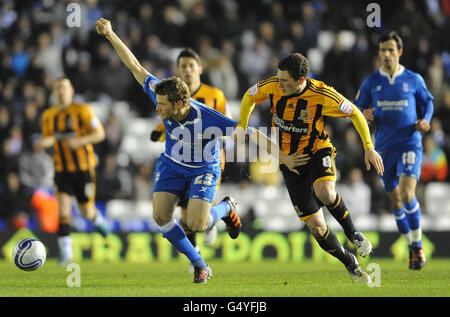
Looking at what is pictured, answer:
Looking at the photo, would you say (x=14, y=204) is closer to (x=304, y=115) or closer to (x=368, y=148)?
(x=304, y=115)

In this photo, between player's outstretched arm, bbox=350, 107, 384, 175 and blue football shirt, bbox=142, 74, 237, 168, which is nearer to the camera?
player's outstretched arm, bbox=350, 107, 384, 175

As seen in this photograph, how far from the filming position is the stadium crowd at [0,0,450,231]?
1509 centimetres

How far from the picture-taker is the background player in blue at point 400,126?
10133 millimetres

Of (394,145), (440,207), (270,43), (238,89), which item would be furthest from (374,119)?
(270,43)

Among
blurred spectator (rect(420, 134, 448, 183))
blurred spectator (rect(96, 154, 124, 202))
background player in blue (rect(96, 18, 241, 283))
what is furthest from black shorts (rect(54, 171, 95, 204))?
blurred spectator (rect(420, 134, 448, 183))

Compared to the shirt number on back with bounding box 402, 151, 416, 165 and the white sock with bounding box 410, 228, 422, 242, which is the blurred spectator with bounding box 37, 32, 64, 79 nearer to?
the shirt number on back with bounding box 402, 151, 416, 165

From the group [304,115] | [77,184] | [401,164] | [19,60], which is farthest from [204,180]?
[19,60]

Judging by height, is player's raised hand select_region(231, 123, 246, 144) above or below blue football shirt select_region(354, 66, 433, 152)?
below

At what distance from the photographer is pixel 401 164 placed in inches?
399

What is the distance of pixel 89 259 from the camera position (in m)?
13.4

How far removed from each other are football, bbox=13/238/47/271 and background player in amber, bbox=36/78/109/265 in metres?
3.18

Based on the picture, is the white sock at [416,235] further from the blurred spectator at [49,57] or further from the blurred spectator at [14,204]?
the blurred spectator at [49,57]

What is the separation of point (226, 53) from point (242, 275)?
8.57m
